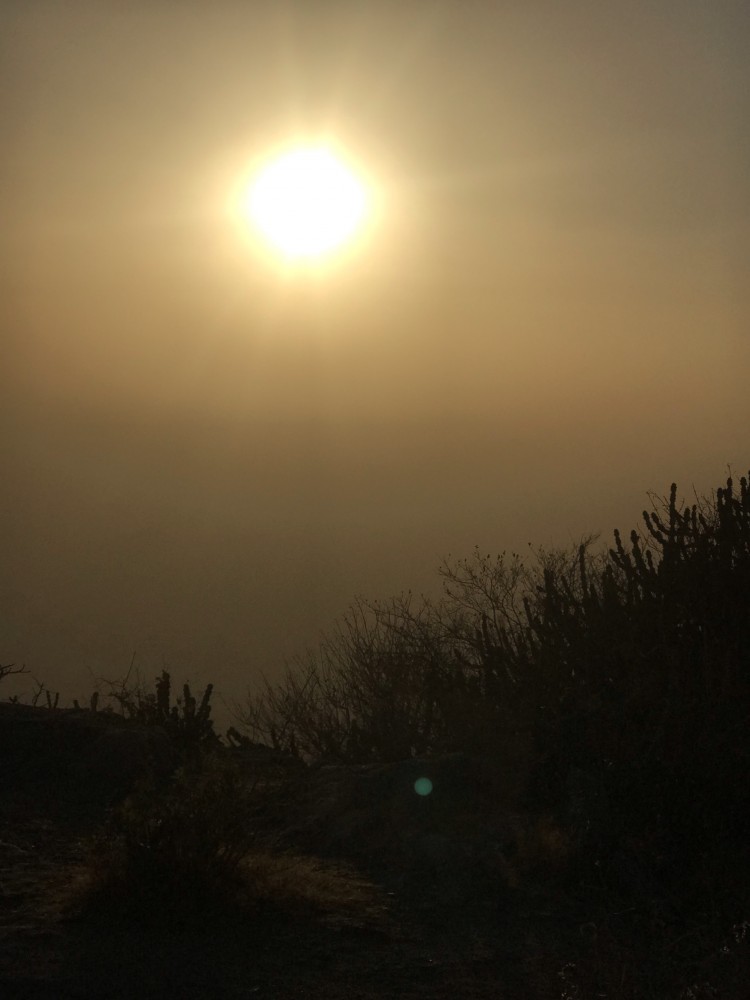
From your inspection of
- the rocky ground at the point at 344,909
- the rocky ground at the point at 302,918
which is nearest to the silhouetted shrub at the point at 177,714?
the rocky ground at the point at 344,909

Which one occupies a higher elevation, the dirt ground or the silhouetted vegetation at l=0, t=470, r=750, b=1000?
the silhouetted vegetation at l=0, t=470, r=750, b=1000

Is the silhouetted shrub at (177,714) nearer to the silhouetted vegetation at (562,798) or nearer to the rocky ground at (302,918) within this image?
the silhouetted vegetation at (562,798)

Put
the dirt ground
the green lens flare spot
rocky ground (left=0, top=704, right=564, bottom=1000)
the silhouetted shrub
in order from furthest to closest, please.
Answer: the silhouetted shrub
the green lens flare spot
rocky ground (left=0, top=704, right=564, bottom=1000)
the dirt ground

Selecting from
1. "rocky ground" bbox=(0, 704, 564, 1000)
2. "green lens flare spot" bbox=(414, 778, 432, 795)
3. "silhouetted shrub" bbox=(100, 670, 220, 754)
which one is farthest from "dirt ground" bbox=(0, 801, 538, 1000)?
"silhouetted shrub" bbox=(100, 670, 220, 754)

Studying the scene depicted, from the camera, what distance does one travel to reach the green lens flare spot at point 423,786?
7.67 m

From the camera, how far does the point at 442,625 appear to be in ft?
46.8

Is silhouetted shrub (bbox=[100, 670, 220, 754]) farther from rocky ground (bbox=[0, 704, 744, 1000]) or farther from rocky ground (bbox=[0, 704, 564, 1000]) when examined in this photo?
rocky ground (bbox=[0, 704, 564, 1000])

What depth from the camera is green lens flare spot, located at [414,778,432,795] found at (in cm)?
767

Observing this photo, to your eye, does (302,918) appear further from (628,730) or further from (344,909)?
(628,730)

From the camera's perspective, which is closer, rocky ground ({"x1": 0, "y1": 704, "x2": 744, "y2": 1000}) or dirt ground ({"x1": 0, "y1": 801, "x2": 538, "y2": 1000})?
dirt ground ({"x1": 0, "y1": 801, "x2": 538, "y2": 1000})

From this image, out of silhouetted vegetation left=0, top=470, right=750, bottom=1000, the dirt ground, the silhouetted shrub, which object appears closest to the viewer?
the dirt ground

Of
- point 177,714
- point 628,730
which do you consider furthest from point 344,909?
point 177,714

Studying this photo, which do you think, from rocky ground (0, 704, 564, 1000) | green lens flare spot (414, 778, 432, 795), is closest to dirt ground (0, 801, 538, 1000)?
rocky ground (0, 704, 564, 1000)

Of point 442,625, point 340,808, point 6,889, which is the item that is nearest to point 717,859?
point 340,808
